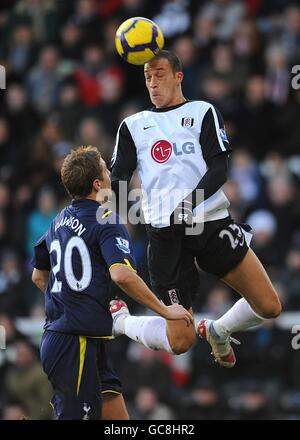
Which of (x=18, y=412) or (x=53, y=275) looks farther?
(x=18, y=412)

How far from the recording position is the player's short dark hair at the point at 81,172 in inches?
287

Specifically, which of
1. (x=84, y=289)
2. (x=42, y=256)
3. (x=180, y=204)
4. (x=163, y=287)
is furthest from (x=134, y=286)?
(x=163, y=287)

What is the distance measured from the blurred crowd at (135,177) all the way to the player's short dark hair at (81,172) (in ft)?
13.0

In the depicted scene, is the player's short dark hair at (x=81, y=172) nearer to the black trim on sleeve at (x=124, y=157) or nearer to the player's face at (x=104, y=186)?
the player's face at (x=104, y=186)

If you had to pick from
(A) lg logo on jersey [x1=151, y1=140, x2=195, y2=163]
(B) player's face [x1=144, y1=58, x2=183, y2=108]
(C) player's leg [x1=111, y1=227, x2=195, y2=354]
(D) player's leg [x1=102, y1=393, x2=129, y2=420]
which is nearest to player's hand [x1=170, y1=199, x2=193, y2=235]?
(C) player's leg [x1=111, y1=227, x2=195, y2=354]

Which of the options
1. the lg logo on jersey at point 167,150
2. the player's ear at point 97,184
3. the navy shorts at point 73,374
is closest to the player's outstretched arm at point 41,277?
the navy shorts at point 73,374

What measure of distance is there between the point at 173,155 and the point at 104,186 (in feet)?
2.63

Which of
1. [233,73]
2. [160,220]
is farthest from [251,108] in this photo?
[160,220]

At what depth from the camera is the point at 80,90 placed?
14.9 meters

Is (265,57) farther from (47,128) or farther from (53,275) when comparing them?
(53,275)

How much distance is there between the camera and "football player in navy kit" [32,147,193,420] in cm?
705
